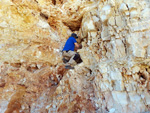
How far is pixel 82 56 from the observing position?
404 centimetres

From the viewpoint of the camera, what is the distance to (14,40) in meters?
4.04

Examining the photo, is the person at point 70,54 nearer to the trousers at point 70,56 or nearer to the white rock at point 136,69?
the trousers at point 70,56

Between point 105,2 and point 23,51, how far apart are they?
10.3 ft

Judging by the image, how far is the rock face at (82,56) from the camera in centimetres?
294

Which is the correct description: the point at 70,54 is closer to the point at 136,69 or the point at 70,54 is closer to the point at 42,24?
the point at 42,24

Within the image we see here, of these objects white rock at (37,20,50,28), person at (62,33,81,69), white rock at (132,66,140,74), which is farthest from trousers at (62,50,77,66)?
white rock at (132,66,140,74)

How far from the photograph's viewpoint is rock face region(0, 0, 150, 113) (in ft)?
9.64

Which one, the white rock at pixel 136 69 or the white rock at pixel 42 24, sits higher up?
the white rock at pixel 42 24

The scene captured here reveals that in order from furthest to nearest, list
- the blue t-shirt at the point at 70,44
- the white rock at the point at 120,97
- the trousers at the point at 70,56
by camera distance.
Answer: the blue t-shirt at the point at 70,44, the trousers at the point at 70,56, the white rock at the point at 120,97

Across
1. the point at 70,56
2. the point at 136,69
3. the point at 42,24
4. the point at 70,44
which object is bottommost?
the point at 70,56

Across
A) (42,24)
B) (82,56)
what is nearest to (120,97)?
(82,56)

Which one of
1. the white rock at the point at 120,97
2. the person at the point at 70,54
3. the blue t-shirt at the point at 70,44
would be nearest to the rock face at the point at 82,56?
the white rock at the point at 120,97

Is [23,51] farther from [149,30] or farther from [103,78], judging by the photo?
[149,30]

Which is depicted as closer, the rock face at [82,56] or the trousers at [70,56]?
the rock face at [82,56]
